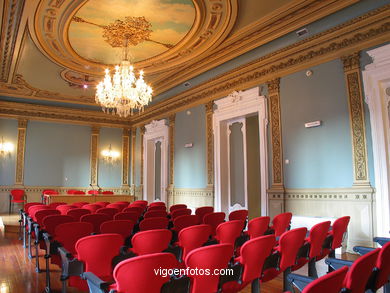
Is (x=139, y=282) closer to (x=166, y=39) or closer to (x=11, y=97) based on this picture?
(x=166, y=39)

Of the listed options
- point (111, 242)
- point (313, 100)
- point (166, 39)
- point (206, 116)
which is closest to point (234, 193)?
point (206, 116)

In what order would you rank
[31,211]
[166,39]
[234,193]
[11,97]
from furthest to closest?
[11,97] < [234,193] < [166,39] < [31,211]

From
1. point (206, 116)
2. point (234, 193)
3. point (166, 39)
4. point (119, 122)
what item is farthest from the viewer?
point (119, 122)

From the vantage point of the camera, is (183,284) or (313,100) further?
(313,100)

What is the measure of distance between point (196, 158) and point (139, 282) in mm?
7516

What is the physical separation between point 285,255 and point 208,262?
102 cm

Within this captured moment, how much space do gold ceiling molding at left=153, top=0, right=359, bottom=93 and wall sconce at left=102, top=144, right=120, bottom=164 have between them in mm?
5536

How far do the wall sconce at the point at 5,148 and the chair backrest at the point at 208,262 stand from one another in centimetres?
1102

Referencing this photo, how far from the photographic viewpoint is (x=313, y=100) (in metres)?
6.33

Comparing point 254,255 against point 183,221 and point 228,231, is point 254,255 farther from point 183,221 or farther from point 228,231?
point 183,221

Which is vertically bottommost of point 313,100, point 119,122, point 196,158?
point 196,158

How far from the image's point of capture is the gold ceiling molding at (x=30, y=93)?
10016 mm

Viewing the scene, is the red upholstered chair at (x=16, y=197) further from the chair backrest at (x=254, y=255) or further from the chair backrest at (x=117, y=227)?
the chair backrest at (x=254, y=255)

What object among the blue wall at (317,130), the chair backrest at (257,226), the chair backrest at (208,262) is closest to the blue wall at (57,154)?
the blue wall at (317,130)
